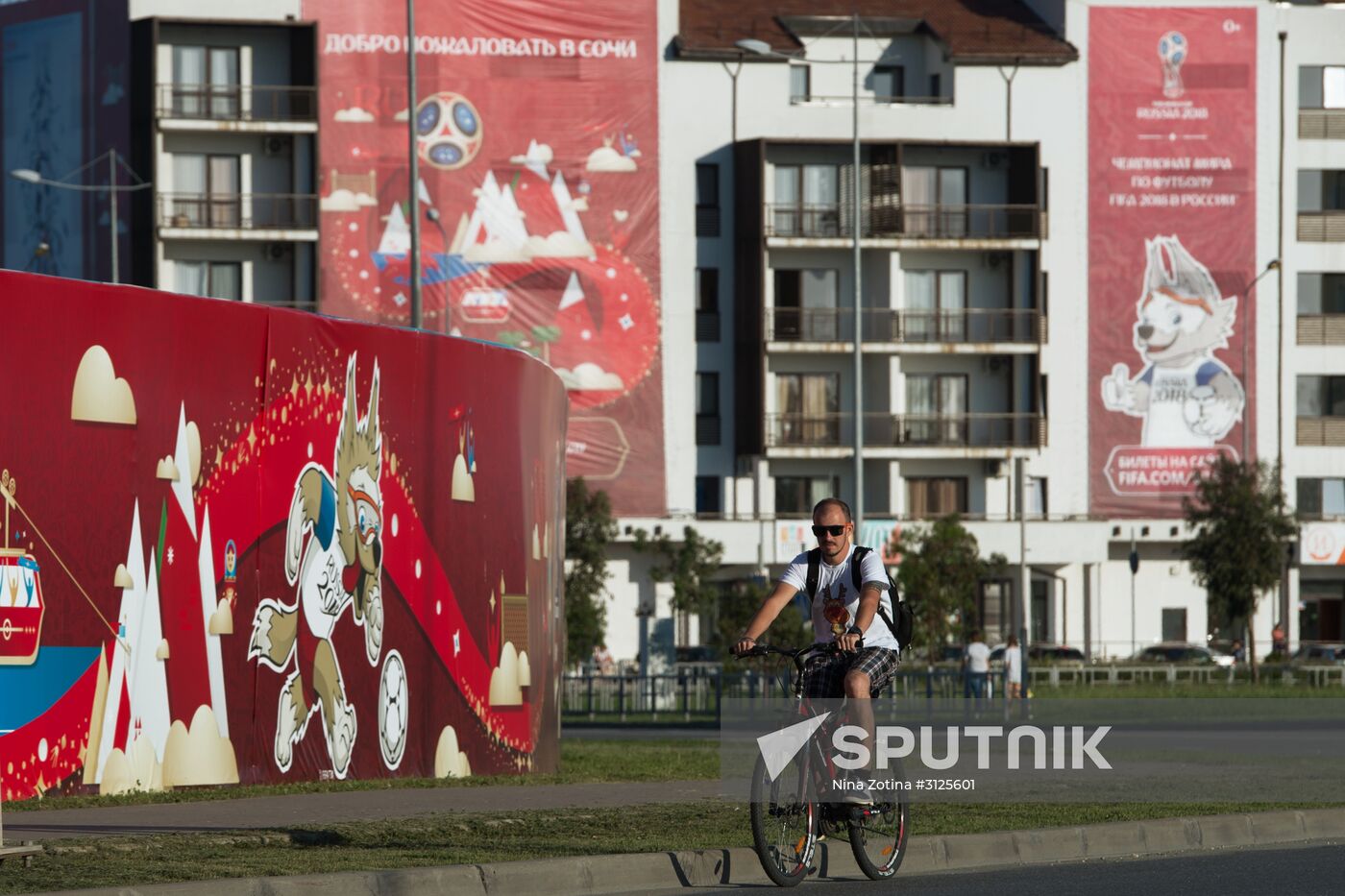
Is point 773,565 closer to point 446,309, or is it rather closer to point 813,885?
point 446,309

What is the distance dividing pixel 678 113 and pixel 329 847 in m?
57.4

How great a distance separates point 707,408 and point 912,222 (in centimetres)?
807

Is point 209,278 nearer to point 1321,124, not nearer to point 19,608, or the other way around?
point 1321,124

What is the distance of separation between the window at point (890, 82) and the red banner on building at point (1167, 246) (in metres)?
5.51

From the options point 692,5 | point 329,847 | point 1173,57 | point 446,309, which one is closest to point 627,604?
point 446,309

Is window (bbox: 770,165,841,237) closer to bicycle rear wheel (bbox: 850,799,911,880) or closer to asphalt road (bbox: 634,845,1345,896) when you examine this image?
asphalt road (bbox: 634,845,1345,896)

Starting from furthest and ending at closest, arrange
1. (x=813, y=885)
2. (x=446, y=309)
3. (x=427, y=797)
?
(x=446, y=309)
(x=427, y=797)
(x=813, y=885)

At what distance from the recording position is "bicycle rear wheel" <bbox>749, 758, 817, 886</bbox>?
11.4 meters

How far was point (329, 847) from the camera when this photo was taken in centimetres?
1271

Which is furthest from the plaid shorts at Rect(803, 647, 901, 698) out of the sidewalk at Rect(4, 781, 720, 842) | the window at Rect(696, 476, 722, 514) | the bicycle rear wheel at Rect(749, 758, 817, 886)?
the window at Rect(696, 476, 722, 514)

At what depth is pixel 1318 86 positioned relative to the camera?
71875 mm

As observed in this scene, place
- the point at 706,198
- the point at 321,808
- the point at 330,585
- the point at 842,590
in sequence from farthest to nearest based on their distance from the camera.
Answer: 1. the point at 706,198
2. the point at 330,585
3. the point at 321,808
4. the point at 842,590

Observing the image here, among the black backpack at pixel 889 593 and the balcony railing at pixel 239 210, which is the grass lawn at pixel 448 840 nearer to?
the black backpack at pixel 889 593

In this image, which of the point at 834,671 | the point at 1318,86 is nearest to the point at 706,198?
the point at 1318,86
